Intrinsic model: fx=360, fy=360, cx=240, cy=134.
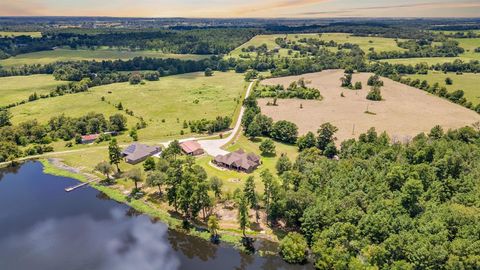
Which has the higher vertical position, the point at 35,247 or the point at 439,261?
the point at 439,261

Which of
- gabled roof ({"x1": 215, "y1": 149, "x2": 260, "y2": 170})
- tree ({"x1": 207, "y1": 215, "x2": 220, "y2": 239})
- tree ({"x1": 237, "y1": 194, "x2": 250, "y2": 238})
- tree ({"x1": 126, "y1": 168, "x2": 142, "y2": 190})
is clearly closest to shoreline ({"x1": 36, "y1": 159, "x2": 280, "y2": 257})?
tree ({"x1": 207, "y1": 215, "x2": 220, "y2": 239})

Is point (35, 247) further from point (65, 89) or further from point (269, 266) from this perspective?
point (65, 89)

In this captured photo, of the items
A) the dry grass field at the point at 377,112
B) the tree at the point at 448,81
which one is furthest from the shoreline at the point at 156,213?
the tree at the point at 448,81

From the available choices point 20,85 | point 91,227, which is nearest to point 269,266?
point 91,227

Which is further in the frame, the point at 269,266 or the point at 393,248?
the point at 269,266

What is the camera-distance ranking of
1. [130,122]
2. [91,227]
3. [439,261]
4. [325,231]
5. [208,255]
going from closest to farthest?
[439,261] < [325,231] < [208,255] < [91,227] < [130,122]

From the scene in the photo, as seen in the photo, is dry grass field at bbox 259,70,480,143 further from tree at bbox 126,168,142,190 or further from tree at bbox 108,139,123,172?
tree at bbox 108,139,123,172

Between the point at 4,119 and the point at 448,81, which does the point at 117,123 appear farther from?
the point at 448,81
